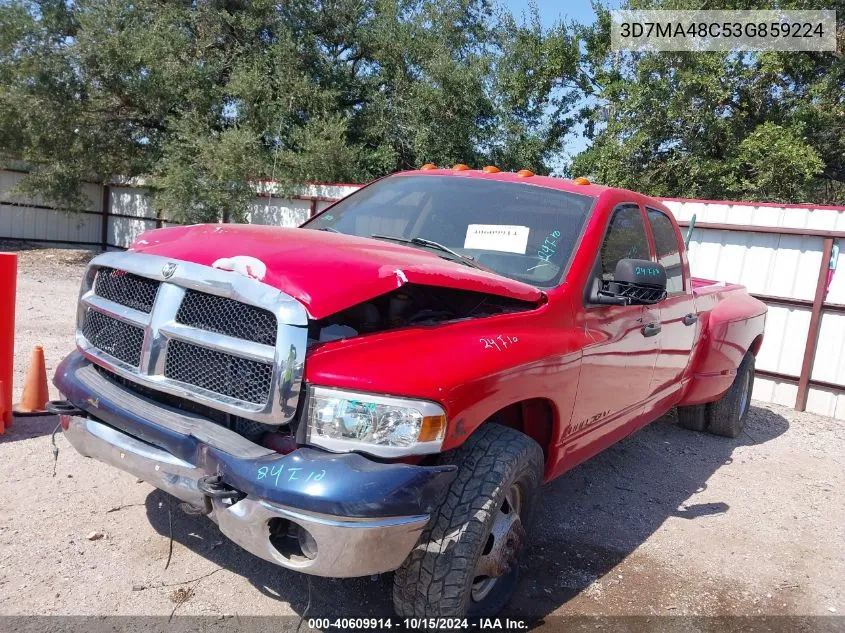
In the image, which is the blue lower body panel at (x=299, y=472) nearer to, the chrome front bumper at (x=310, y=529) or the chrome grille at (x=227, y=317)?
the chrome front bumper at (x=310, y=529)

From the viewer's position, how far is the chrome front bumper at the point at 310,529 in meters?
2.29

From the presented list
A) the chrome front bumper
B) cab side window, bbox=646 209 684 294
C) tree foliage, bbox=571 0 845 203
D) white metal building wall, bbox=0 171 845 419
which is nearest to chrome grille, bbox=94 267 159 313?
the chrome front bumper

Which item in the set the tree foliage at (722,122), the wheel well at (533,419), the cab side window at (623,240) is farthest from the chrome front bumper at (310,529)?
the tree foliage at (722,122)

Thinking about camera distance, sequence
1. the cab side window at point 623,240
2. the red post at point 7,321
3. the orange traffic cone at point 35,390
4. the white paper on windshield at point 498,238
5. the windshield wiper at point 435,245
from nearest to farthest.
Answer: the windshield wiper at point 435,245 → the white paper on windshield at point 498,238 → the cab side window at point 623,240 → the red post at point 7,321 → the orange traffic cone at point 35,390

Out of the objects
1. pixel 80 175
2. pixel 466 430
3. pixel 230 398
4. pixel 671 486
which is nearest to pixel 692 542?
pixel 671 486

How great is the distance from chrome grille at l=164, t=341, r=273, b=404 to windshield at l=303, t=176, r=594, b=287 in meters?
1.27

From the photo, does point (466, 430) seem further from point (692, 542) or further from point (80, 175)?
point (80, 175)

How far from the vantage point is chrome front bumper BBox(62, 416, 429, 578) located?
2.29 meters

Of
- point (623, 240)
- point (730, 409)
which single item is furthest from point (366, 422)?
point (730, 409)

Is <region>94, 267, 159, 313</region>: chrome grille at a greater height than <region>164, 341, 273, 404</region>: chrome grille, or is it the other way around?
<region>94, 267, 159, 313</region>: chrome grille

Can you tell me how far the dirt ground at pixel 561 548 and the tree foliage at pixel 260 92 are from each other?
1224cm

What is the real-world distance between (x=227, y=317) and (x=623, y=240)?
2438mm

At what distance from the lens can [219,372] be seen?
2.55m

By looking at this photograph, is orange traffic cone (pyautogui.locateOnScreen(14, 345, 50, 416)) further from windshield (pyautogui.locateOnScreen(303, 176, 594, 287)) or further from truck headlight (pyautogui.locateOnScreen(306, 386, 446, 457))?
truck headlight (pyautogui.locateOnScreen(306, 386, 446, 457))
